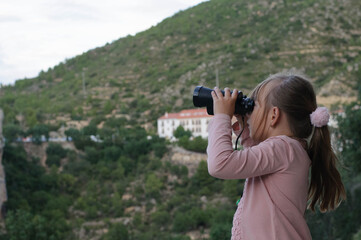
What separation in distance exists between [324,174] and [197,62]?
33985mm

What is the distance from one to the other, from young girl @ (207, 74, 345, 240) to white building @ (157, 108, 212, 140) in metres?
27.1

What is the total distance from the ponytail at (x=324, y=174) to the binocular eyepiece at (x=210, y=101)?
189 mm

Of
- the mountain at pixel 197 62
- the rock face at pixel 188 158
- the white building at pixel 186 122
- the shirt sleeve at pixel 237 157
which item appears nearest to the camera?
the shirt sleeve at pixel 237 157

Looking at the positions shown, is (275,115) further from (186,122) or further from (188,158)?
(186,122)

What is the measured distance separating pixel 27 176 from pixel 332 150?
2282 centimetres

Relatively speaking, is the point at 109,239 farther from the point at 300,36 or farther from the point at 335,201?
the point at 300,36

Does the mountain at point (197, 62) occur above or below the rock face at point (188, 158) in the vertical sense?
above

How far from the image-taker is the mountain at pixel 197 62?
28.9m

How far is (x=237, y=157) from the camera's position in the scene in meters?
1.05

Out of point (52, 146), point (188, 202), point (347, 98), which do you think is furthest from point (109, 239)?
point (347, 98)

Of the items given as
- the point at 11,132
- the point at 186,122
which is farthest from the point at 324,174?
the point at 186,122

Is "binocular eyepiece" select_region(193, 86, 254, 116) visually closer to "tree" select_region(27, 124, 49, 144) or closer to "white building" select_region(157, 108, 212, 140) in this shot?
"tree" select_region(27, 124, 49, 144)

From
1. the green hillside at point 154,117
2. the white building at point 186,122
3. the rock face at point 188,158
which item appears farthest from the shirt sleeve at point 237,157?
the white building at point 186,122

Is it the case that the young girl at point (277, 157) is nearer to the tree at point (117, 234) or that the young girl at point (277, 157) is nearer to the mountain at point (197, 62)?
the tree at point (117, 234)
